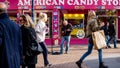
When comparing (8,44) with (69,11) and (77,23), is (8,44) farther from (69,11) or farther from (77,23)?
(77,23)

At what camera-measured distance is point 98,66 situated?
12.5 meters

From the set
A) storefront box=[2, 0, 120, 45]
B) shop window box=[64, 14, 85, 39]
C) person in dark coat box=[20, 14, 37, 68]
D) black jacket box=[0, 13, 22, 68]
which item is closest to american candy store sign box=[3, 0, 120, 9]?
storefront box=[2, 0, 120, 45]

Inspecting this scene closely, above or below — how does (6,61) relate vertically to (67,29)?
above

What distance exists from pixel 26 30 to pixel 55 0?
17.3m

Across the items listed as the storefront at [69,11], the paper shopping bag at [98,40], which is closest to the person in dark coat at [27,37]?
the paper shopping bag at [98,40]

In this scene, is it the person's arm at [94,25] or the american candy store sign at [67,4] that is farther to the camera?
the american candy store sign at [67,4]

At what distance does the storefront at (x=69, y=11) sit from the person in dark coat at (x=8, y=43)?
18832 mm

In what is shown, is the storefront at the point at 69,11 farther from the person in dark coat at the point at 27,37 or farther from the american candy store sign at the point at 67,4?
the person in dark coat at the point at 27,37

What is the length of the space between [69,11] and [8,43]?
67.2ft

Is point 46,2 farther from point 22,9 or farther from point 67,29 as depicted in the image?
point 67,29

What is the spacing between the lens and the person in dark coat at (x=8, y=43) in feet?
18.4

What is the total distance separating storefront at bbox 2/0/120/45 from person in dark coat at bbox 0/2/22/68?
1883 cm

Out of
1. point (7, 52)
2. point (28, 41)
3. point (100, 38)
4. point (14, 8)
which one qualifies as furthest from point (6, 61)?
point (14, 8)

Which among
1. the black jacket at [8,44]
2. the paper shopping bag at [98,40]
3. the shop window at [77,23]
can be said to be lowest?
the shop window at [77,23]
